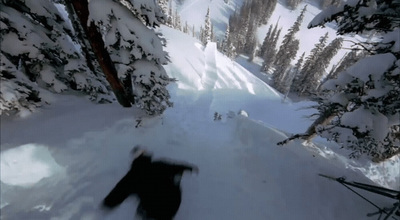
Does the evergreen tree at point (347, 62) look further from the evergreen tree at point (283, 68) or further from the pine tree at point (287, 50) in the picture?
the pine tree at point (287, 50)

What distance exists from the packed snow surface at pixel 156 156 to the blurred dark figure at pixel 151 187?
0.20 metres

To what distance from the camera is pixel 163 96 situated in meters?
7.63

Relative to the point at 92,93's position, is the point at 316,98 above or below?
above

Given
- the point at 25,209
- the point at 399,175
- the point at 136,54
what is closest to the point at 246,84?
the point at 399,175

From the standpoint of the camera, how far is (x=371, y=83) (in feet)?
15.3

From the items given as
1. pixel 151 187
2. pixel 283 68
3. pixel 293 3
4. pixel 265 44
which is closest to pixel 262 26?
pixel 265 44

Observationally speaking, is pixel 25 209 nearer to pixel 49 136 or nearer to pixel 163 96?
pixel 49 136

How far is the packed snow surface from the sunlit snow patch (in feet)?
0.06

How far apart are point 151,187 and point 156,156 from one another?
3.93 ft

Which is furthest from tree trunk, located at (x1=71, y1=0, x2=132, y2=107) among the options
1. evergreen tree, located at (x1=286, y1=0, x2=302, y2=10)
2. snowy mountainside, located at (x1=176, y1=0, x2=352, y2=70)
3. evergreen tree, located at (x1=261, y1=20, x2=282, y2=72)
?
evergreen tree, located at (x1=286, y1=0, x2=302, y2=10)

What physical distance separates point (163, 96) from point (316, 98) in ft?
19.1

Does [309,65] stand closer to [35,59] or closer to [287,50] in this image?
[287,50]

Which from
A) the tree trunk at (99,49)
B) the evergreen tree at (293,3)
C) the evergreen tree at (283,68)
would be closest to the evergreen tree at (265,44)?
the evergreen tree at (283,68)

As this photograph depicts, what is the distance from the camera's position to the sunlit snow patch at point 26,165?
4676mm
